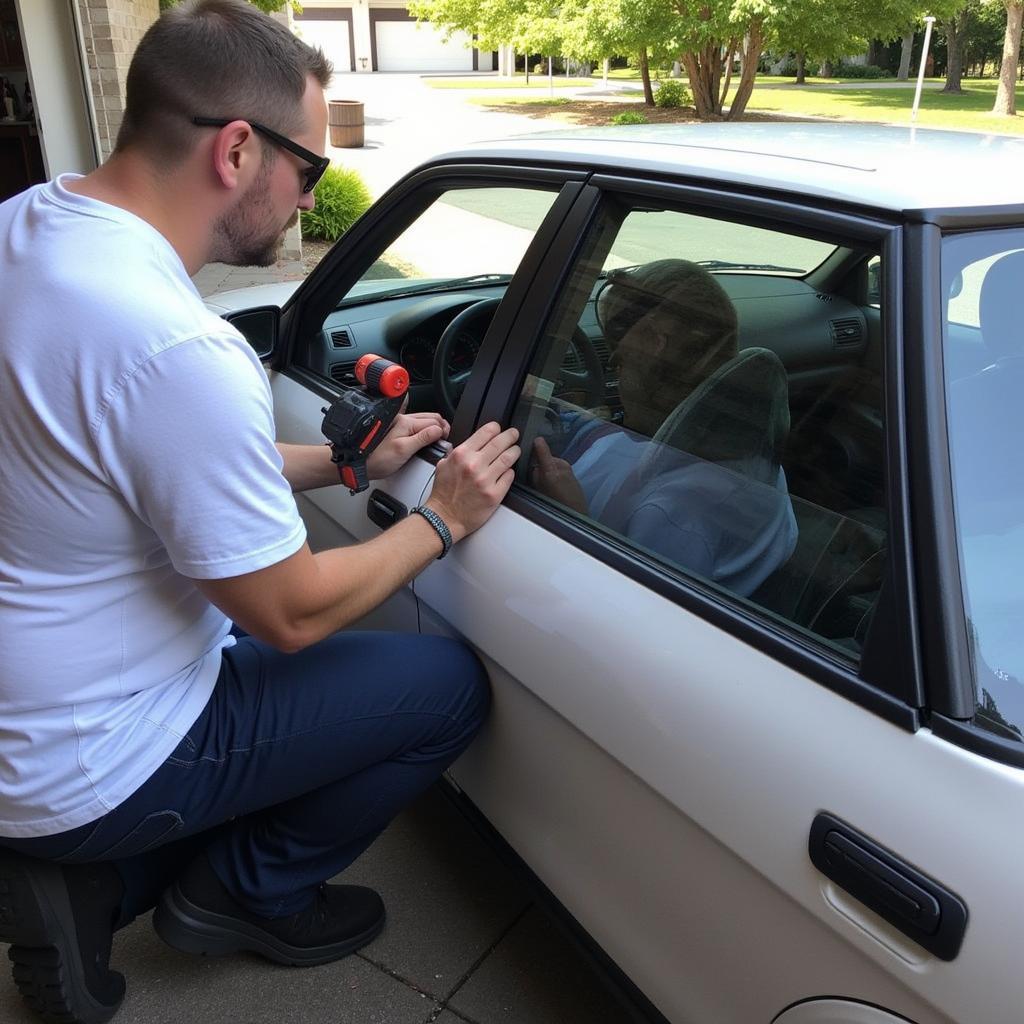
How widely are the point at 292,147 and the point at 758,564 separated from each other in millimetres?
1021

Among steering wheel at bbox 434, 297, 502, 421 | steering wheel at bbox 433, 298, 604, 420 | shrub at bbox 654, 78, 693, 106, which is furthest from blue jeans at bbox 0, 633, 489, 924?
shrub at bbox 654, 78, 693, 106

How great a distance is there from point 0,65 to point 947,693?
1082cm

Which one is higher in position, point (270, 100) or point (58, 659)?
point (270, 100)

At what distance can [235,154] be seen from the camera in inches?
62.1

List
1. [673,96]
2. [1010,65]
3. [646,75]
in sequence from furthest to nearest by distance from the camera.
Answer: [673,96]
[646,75]
[1010,65]

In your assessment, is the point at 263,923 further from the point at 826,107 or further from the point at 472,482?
the point at 826,107

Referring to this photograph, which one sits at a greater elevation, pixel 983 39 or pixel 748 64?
pixel 983 39

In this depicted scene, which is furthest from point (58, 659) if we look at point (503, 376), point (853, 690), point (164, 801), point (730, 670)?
Answer: point (853, 690)

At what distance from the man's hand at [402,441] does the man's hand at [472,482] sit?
0.21 metres

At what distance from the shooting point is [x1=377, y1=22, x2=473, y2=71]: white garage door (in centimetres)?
4991

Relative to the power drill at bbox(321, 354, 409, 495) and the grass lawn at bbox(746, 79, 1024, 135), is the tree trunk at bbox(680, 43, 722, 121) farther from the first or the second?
the power drill at bbox(321, 354, 409, 495)

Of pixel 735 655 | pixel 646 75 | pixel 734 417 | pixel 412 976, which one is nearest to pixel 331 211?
pixel 412 976

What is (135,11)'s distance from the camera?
10.1 metres

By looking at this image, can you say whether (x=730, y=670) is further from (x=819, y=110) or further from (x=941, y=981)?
(x=819, y=110)
